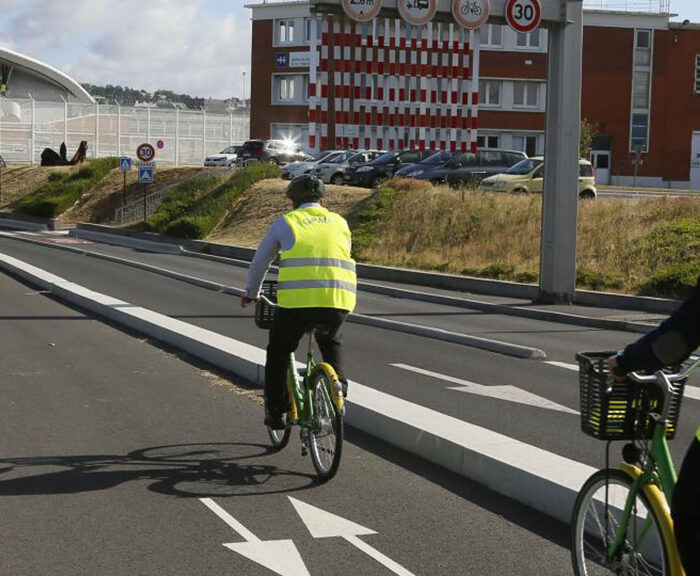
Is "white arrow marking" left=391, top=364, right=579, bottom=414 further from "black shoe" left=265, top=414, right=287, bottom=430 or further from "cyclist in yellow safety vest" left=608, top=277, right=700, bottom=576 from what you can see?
"cyclist in yellow safety vest" left=608, top=277, right=700, bottom=576

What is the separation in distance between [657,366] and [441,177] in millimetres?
35093

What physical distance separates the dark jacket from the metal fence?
69343 mm

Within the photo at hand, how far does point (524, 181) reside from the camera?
36.2 m

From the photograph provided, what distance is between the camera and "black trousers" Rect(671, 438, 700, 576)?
3.70 metres

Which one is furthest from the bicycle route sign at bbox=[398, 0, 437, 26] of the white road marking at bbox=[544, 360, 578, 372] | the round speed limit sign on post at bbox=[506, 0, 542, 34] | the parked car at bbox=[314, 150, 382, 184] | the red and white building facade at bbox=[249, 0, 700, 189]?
the red and white building facade at bbox=[249, 0, 700, 189]

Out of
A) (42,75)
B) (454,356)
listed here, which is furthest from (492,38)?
(454,356)

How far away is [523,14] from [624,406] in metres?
17.4

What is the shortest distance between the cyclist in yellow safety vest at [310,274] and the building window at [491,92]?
2817 inches

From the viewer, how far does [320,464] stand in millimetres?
7059

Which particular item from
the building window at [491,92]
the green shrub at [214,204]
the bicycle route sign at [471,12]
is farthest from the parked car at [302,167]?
the building window at [491,92]

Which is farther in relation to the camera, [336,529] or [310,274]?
[310,274]

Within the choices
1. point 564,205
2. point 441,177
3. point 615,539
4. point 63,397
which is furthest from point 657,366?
point 441,177

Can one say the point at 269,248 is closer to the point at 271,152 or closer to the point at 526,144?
the point at 271,152

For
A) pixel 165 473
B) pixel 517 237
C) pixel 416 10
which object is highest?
pixel 416 10
